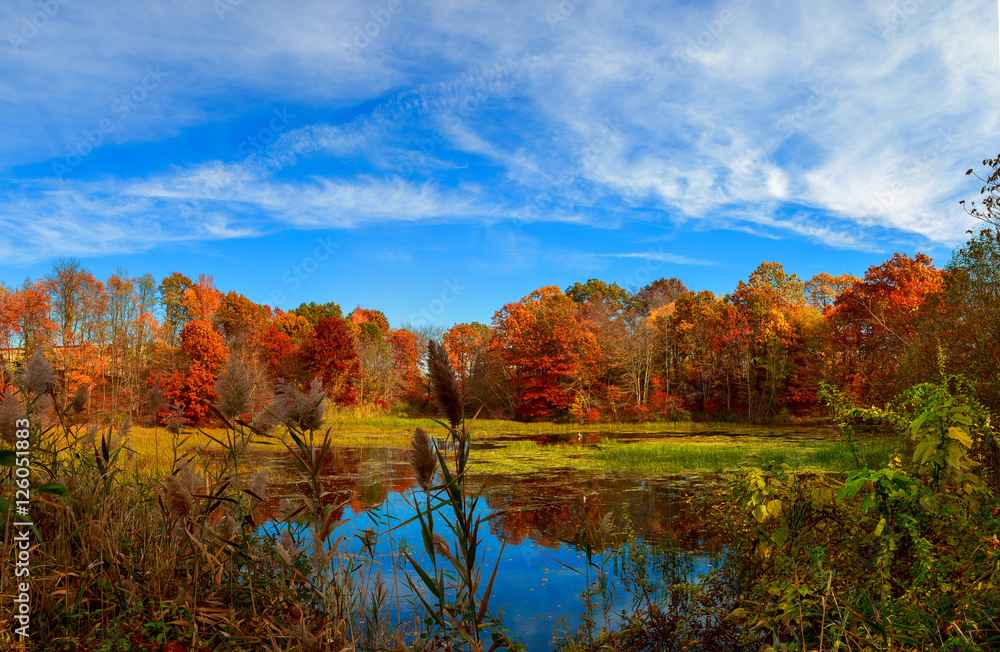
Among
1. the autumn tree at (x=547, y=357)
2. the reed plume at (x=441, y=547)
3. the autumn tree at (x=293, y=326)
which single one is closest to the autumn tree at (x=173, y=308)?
the autumn tree at (x=293, y=326)

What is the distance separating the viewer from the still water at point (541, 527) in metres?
4.39

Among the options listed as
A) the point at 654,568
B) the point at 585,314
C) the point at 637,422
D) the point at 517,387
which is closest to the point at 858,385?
the point at 637,422

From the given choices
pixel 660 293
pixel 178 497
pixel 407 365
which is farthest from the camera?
pixel 660 293

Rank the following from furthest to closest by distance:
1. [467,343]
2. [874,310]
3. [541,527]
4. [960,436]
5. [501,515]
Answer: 1. [467,343]
2. [874,310]
3. [541,527]
4. [501,515]
5. [960,436]

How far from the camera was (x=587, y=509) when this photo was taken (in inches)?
290

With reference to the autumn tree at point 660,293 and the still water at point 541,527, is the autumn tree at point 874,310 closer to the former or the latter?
the still water at point 541,527

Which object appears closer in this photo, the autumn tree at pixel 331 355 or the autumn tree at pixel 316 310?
the autumn tree at pixel 331 355

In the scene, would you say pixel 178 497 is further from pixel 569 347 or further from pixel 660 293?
pixel 660 293

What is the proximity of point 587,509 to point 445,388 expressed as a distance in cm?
593

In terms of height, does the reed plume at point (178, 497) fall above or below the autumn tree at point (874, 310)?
below

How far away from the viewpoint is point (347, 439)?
776 inches

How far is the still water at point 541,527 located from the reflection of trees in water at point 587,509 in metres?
0.02

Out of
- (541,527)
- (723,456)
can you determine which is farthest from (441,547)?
(723,456)

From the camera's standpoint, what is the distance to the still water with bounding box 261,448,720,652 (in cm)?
439
